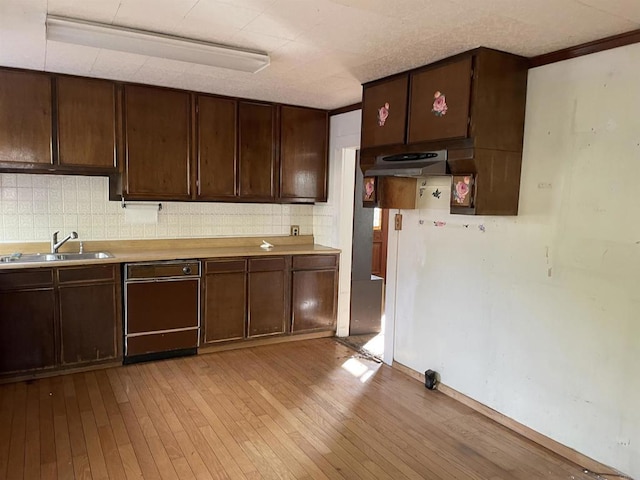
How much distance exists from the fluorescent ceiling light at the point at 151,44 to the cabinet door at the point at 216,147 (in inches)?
45.3

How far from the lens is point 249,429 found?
2.89 metres

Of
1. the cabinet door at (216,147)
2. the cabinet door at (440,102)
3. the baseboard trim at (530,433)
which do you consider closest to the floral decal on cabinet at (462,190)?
the cabinet door at (440,102)

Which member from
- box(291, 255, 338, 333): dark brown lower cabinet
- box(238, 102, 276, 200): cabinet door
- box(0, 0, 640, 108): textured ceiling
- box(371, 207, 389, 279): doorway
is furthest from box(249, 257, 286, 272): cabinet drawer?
box(371, 207, 389, 279): doorway

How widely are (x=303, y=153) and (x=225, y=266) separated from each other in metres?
1.41

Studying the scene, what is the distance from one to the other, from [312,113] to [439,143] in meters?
2.06

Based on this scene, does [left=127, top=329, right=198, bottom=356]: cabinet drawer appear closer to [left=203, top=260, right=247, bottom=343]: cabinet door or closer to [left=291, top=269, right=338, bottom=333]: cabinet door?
[left=203, top=260, right=247, bottom=343]: cabinet door

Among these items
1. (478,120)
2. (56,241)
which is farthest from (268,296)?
(478,120)

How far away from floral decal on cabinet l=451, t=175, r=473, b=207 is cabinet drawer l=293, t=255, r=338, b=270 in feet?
6.41

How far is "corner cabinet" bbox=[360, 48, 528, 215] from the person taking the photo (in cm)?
278

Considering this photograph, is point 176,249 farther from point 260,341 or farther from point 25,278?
point 25,278

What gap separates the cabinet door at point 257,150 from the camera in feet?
14.4

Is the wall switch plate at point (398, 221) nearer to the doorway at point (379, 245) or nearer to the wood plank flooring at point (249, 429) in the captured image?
the wood plank flooring at point (249, 429)

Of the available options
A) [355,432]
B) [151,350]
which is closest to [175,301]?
[151,350]

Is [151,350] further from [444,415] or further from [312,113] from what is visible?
[312,113]
